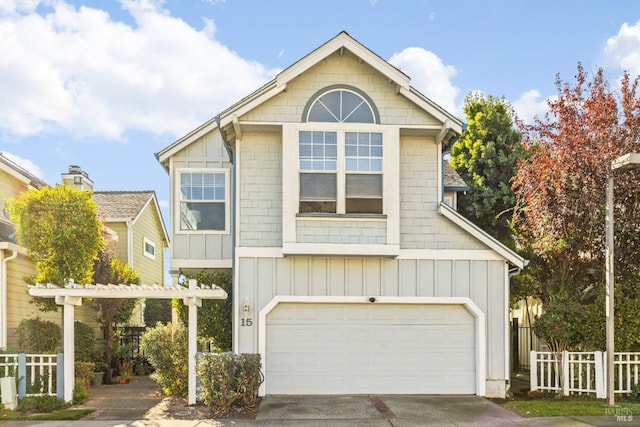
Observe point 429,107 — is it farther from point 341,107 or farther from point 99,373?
point 99,373

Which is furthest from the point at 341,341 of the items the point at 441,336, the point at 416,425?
the point at 416,425

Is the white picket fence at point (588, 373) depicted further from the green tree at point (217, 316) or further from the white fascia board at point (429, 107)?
the green tree at point (217, 316)

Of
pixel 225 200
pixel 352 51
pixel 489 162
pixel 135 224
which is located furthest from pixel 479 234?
pixel 135 224

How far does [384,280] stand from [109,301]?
836 cm

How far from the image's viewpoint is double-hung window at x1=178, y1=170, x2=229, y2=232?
12930mm

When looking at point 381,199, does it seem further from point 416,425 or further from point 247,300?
point 416,425

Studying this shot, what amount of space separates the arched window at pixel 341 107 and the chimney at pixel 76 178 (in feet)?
34.2

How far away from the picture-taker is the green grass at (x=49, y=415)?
32.5 feet

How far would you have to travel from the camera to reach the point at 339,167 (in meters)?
11.8

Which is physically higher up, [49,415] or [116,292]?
[116,292]

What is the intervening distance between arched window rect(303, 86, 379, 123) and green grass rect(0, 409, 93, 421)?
7.25 m

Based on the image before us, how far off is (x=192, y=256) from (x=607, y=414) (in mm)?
9043

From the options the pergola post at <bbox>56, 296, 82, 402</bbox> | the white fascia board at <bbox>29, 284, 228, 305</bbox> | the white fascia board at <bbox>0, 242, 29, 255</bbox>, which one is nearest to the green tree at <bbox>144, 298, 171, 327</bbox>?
the white fascia board at <bbox>0, 242, 29, 255</bbox>

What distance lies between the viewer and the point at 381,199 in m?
11.8
